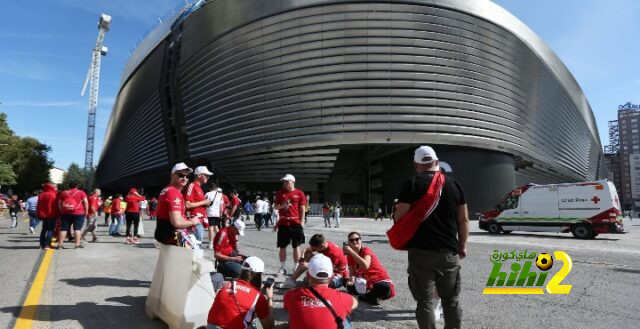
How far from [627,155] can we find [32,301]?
165 meters

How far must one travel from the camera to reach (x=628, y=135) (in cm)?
13562

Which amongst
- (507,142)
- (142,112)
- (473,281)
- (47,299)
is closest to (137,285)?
(47,299)

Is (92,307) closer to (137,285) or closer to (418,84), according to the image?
(137,285)

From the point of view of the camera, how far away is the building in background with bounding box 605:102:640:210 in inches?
4973

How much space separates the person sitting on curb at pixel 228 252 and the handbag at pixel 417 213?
2872 mm

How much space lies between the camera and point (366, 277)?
5180 millimetres

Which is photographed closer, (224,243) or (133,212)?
(224,243)

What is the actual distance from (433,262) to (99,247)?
10.4 meters

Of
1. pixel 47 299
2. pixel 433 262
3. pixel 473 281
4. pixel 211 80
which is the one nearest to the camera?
pixel 433 262

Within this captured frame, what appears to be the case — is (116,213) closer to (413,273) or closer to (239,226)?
(239,226)

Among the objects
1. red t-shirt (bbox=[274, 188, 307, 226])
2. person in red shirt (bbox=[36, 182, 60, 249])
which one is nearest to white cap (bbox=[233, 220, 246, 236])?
red t-shirt (bbox=[274, 188, 307, 226])

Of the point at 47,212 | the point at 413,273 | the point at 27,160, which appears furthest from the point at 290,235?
the point at 27,160

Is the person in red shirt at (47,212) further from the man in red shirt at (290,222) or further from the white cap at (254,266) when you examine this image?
the white cap at (254,266)

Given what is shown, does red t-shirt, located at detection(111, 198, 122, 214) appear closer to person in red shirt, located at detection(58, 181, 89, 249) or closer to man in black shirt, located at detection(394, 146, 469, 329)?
person in red shirt, located at detection(58, 181, 89, 249)
